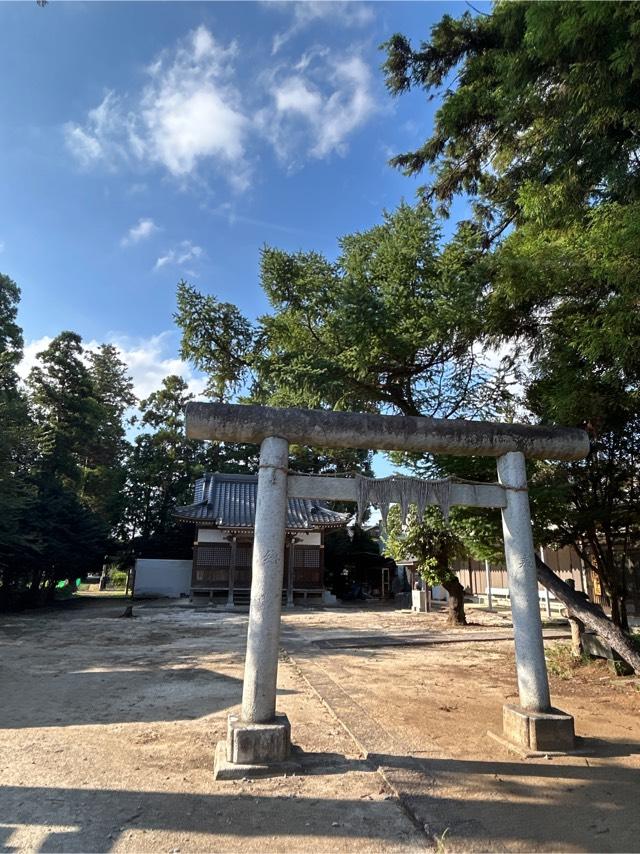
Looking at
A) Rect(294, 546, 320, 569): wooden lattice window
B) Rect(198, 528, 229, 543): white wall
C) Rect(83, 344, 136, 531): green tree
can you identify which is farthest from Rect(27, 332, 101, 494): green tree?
Rect(294, 546, 320, 569): wooden lattice window

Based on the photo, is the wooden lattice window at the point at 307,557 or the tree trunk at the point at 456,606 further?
the wooden lattice window at the point at 307,557

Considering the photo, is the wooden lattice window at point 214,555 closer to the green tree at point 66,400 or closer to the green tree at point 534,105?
the green tree at point 66,400

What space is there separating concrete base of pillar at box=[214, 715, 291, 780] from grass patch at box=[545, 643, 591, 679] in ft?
19.3

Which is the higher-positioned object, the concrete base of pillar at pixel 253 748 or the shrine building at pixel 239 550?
the shrine building at pixel 239 550

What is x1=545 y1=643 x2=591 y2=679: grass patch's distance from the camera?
28.1 ft

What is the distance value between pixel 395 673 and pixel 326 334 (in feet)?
18.1

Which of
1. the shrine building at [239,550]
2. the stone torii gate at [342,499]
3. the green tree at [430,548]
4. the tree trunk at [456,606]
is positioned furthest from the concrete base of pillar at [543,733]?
the shrine building at [239,550]

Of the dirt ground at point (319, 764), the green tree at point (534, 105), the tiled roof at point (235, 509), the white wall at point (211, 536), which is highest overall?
the green tree at point (534, 105)

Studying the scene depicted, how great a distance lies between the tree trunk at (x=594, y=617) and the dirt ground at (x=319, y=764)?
1.60 feet

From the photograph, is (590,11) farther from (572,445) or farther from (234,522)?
(234,522)

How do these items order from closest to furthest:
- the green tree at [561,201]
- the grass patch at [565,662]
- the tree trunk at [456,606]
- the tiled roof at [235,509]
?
the green tree at [561,201]
the grass patch at [565,662]
the tree trunk at [456,606]
the tiled roof at [235,509]

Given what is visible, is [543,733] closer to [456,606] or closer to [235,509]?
[456,606]

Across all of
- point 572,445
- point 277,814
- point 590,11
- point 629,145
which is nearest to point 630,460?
point 572,445

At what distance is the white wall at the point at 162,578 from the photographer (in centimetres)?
2469
